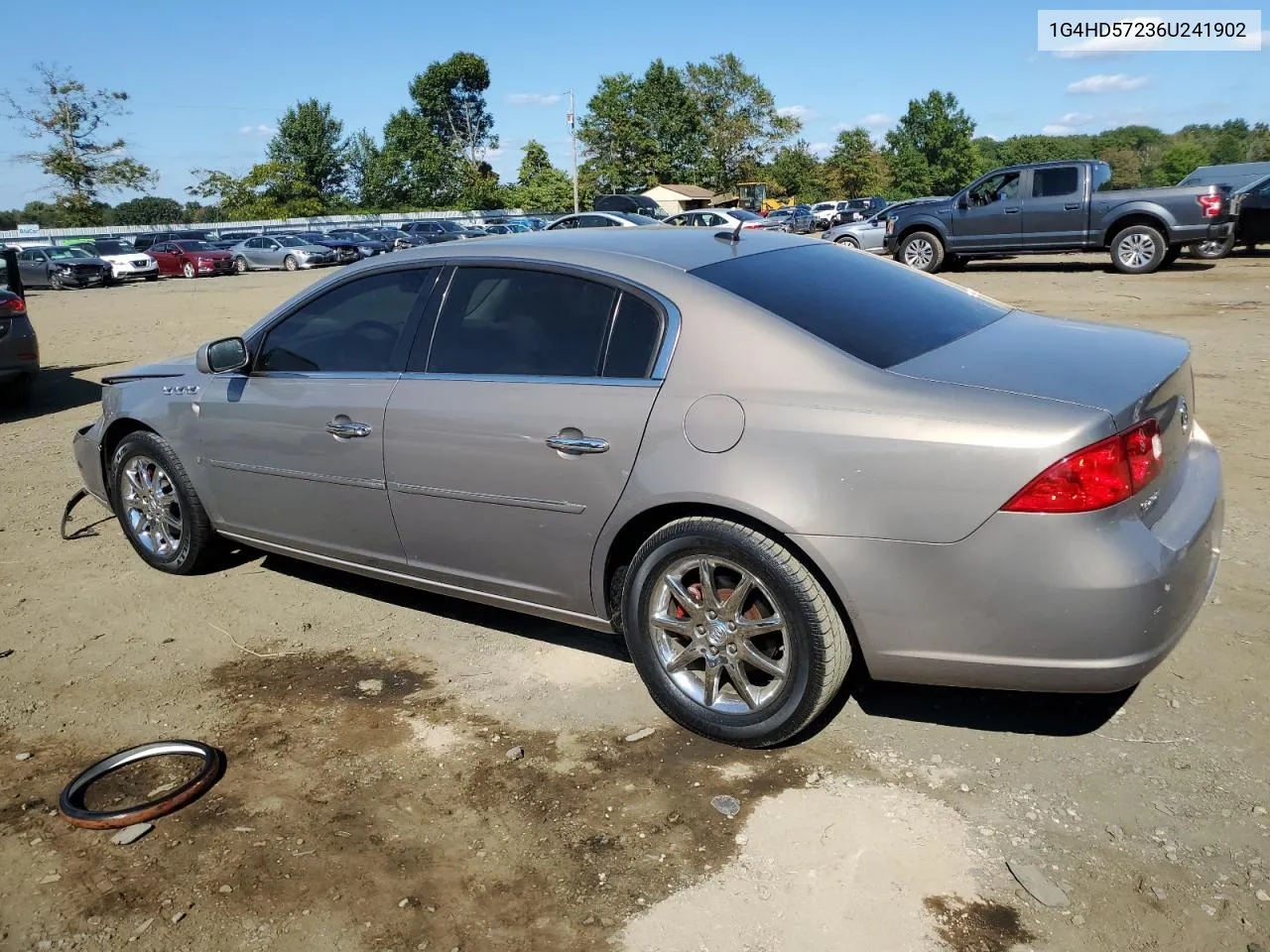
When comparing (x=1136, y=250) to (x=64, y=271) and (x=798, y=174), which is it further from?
(x=798, y=174)

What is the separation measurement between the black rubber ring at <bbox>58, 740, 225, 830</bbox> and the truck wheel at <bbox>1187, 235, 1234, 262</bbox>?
18.5 m

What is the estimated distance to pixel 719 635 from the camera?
3289 millimetres

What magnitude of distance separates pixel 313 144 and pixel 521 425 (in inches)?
3661

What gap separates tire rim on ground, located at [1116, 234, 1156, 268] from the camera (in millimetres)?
17062

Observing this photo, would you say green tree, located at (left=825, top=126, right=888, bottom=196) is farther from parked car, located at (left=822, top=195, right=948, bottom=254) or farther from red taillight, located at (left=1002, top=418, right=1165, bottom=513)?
red taillight, located at (left=1002, top=418, right=1165, bottom=513)

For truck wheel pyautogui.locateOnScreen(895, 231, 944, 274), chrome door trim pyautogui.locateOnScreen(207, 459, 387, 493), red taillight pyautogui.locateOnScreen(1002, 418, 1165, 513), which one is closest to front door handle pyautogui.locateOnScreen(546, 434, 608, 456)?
chrome door trim pyautogui.locateOnScreen(207, 459, 387, 493)

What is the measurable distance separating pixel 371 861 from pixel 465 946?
1.53 ft

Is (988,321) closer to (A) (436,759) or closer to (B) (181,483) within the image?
(A) (436,759)

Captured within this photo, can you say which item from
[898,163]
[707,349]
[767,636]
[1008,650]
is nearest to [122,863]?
→ [767,636]

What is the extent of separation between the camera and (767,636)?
10.8ft

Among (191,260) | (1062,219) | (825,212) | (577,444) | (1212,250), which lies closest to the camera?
(577,444)

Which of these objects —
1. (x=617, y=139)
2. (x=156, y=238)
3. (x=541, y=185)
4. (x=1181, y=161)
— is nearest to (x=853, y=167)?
(x=617, y=139)

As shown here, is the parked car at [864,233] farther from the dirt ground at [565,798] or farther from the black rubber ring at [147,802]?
the black rubber ring at [147,802]

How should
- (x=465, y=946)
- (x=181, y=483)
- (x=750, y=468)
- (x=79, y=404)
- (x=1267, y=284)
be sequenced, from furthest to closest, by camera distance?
(x=1267, y=284) < (x=79, y=404) < (x=181, y=483) < (x=750, y=468) < (x=465, y=946)
